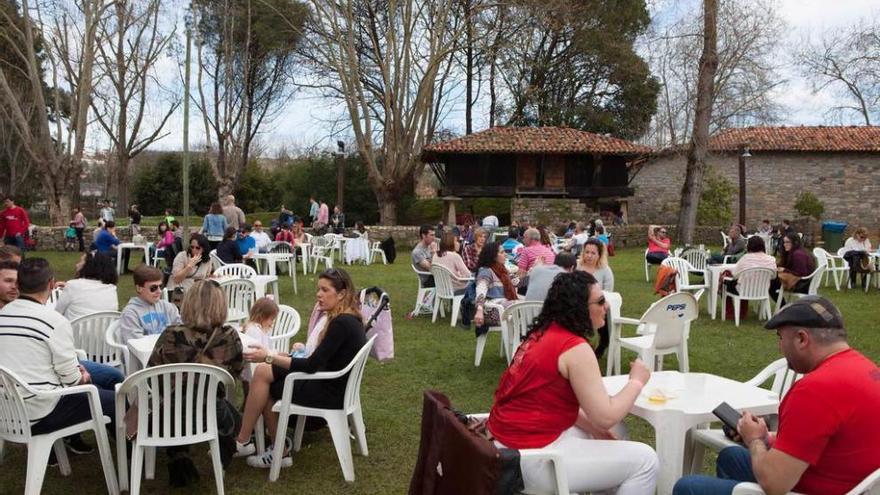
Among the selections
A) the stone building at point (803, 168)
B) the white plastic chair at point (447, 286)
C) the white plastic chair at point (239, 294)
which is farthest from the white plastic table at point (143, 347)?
the stone building at point (803, 168)

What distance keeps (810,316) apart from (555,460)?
104cm

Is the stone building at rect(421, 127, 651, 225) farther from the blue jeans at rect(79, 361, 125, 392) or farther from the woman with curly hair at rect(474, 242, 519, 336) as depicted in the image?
the blue jeans at rect(79, 361, 125, 392)

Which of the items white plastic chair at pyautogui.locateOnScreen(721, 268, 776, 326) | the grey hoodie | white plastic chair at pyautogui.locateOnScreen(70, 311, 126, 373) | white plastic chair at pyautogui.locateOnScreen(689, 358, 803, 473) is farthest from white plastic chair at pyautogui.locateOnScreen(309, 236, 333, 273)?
white plastic chair at pyautogui.locateOnScreen(689, 358, 803, 473)

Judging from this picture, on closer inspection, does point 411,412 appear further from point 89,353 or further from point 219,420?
point 89,353

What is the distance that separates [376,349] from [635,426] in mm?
1911

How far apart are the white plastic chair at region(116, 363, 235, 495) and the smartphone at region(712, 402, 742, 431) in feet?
7.36

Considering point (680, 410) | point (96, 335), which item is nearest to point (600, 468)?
point (680, 410)

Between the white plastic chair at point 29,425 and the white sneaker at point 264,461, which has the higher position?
the white plastic chair at point 29,425

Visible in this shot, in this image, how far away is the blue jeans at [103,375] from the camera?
4543 millimetres

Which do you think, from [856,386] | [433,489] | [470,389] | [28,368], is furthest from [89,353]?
[856,386]

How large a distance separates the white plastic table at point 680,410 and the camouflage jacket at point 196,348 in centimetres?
197

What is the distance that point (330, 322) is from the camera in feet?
13.6

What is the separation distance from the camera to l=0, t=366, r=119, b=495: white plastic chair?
3.46m

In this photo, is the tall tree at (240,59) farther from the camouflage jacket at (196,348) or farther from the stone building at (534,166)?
the camouflage jacket at (196,348)
